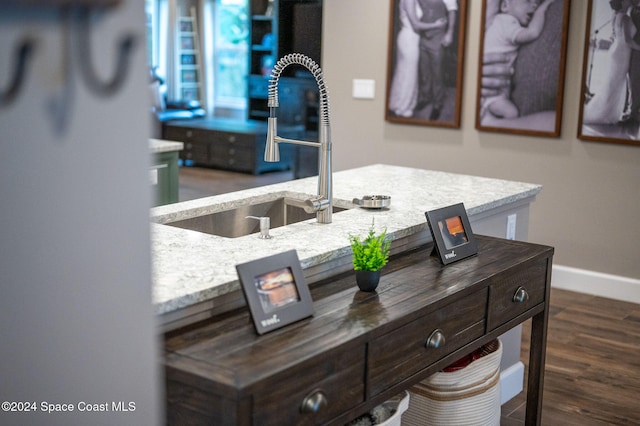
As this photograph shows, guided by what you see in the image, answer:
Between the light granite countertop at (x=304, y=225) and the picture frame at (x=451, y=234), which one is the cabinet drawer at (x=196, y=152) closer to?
the light granite countertop at (x=304, y=225)

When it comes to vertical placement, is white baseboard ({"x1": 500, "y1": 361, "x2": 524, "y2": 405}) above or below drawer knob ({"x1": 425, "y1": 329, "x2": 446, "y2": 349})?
below

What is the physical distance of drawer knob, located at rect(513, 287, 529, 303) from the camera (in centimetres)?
231

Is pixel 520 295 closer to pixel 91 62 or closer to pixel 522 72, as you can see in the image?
pixel 91 62

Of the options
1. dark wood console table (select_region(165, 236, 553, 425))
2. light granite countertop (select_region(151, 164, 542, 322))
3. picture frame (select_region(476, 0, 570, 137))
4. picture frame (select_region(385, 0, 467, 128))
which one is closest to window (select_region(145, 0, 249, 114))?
picture frame (select_region(385, 0, 467, 128))

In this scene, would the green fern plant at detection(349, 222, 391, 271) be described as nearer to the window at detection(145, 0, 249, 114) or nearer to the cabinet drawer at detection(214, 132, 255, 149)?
the cabinet drawer at detection(214, 132, 255, 149)

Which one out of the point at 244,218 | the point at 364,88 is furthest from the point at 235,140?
the point at 244,218

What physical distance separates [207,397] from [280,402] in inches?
5.4

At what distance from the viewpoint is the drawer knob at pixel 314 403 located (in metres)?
1.51

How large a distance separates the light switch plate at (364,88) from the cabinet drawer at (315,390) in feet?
11.7

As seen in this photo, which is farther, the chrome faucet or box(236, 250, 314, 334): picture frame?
the chrome faucet

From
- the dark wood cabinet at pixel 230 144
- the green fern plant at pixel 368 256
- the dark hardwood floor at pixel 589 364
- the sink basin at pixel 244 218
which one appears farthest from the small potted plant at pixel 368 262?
the dark wood cabinet at pixel 230 144

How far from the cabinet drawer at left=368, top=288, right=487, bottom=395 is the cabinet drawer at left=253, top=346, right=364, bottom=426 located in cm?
7

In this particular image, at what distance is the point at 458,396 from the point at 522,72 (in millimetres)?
2634

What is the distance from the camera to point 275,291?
166 cm
